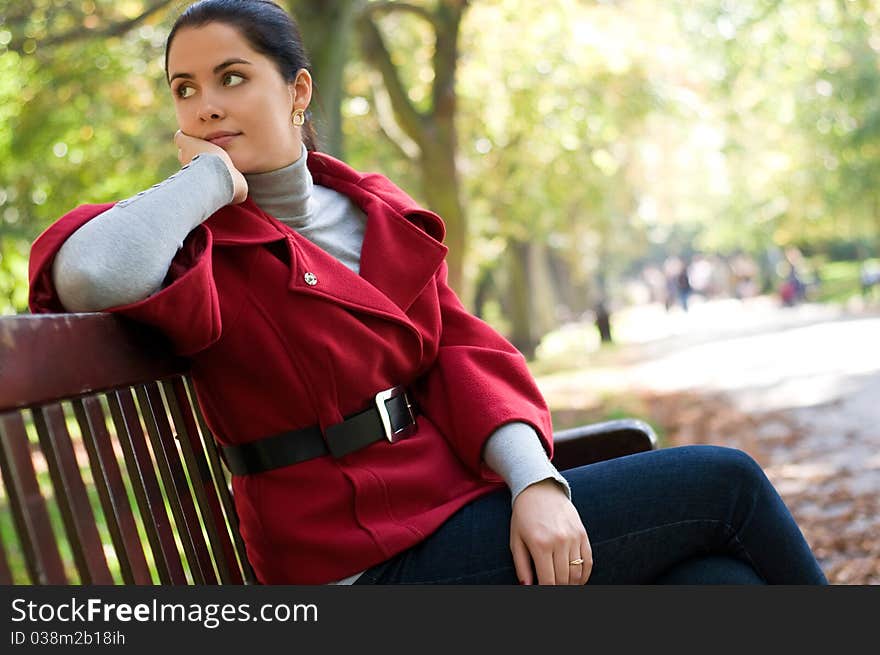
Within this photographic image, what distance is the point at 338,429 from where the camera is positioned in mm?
2035

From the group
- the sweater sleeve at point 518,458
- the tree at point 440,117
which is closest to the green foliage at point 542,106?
the tree at point 440,117

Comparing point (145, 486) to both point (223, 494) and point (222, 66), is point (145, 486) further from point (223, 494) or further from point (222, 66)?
point (222, 66)

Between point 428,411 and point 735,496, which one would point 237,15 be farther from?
point 735,496

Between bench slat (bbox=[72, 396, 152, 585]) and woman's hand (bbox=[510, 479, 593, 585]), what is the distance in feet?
2.16

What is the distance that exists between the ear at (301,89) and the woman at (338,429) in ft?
0.32

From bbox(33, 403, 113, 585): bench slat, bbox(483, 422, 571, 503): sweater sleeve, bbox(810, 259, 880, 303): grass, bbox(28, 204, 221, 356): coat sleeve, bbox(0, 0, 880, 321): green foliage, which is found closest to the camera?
bbox(33, 403, 113, 585): bench slat

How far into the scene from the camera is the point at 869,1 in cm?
1201

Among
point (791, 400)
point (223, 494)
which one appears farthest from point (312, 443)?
point (791, 400)

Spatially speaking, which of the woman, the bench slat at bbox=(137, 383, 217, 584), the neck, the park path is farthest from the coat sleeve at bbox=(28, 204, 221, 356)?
the park path

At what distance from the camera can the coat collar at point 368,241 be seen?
6.88ft

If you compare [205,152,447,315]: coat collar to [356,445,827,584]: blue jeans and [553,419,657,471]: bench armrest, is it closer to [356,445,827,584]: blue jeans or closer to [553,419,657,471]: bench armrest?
[356,445,827,584]: blue jeans

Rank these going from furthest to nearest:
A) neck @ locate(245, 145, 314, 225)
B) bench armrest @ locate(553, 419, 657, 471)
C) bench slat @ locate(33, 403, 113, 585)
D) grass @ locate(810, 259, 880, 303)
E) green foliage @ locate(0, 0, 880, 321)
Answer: grass @ locate(810, 259, 880, 303) → green foliage @ locate(0, 0, 880, 321) → bench armrest @ locate(553, 419, 657, 471) → neck @ locate(245, 145, 314, 225) → bench slat @ locate(33, 403, 113, 585)

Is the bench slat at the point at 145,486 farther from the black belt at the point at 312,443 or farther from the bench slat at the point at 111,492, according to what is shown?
the black belt at the point at 312,443

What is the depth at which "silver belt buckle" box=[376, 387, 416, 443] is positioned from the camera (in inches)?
83.3
